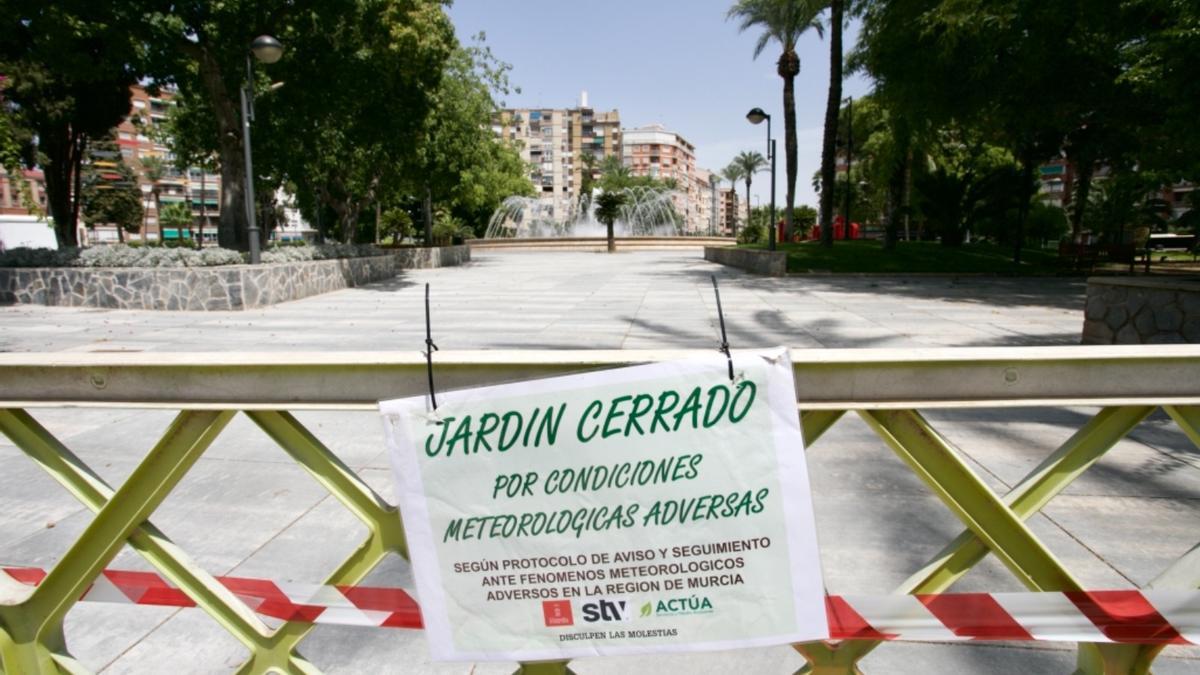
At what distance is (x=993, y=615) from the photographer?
157 cm

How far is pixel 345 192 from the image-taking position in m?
26.2

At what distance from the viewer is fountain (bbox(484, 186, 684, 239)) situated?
5403 centimetres

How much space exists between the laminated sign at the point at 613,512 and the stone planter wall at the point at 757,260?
19.1 meters

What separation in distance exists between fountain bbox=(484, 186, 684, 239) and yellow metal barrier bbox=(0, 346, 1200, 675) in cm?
5168

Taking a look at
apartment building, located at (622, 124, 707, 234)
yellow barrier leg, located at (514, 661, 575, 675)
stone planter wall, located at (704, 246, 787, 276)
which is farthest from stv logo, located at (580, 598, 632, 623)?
apartment building, located at (622, 124, 707, 234)

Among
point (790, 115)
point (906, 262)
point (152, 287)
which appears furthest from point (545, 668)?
point (790, 115)

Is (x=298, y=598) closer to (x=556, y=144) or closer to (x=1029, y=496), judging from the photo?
(x=1029, y=496)

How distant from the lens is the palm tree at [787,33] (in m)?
30.1

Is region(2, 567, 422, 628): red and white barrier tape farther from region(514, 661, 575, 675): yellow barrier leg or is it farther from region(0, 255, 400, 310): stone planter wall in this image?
region(0, 255, 400, 310): stone planter wall

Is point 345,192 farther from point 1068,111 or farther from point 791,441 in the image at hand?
point 791,441

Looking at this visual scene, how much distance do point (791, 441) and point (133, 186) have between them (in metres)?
83.2

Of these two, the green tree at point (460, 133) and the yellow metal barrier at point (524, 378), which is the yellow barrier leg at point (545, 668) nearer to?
the yellow metal barrier at point (524, 378)

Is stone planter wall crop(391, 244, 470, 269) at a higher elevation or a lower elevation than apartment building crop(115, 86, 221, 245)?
lower

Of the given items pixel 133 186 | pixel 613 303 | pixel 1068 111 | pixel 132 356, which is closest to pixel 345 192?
pixel 613 303
